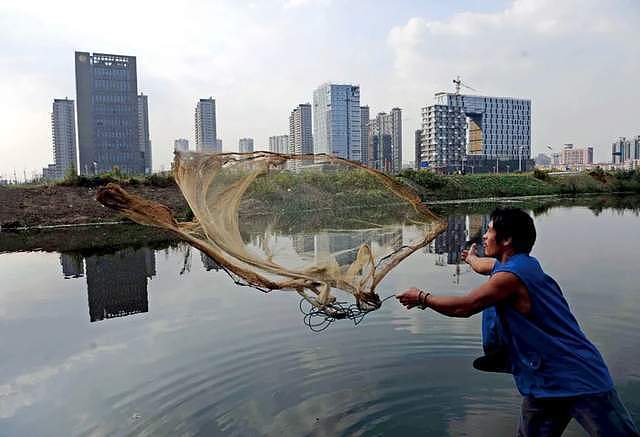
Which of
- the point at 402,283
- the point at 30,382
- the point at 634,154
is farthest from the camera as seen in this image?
the point at 634,154

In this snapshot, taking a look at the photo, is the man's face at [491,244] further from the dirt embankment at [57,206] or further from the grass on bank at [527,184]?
the grass on bank at [527,184]

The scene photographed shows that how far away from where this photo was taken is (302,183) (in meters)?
5.45

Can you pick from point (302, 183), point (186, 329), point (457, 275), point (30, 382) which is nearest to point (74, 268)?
point (186, 329)

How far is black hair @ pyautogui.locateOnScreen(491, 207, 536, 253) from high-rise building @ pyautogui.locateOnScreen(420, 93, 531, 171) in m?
85.7

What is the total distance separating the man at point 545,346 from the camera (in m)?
2.79

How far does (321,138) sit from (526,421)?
215 feet

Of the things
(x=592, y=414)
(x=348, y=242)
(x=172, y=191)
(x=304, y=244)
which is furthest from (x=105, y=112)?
(x=592, y=414)

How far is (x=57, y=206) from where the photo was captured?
28.7 meters

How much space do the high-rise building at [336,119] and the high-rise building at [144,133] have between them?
105ft

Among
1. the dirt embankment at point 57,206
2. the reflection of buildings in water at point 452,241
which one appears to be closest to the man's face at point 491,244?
the reflection of buildings in water at point 452,241

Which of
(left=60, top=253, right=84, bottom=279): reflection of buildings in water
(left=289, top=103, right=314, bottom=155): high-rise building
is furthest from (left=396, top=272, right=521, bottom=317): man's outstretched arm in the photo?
(left=289, top=103, right=314, bottom=155): high-rise building

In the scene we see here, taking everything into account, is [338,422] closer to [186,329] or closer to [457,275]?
[186,329]

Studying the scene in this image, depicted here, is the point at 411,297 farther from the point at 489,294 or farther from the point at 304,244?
the point at 304,244

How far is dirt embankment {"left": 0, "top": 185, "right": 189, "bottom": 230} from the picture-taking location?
26397 mm
